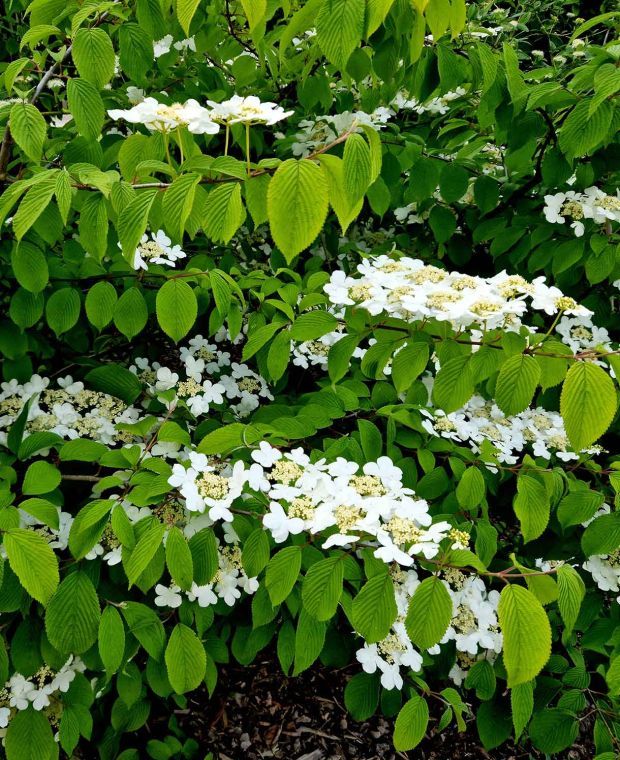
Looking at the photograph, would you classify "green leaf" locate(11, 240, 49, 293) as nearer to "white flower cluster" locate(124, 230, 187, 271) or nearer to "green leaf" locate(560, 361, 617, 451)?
"white flower cluster" locate(124, 230, 187, 271)

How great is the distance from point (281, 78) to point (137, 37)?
112 centimetres

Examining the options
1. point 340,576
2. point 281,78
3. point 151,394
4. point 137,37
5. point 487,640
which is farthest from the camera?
point 281,78

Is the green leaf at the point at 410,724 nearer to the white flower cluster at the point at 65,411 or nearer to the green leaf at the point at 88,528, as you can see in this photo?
the green leaf at the point at 88,528

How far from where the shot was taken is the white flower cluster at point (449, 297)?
1.25 meters

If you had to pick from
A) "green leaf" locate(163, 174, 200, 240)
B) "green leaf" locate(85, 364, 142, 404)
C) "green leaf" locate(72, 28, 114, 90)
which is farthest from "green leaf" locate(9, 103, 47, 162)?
"green leaf" locate(85, 364, 142, 404)

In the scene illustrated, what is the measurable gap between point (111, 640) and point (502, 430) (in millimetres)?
1199

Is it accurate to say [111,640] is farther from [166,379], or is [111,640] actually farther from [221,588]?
[166,379]

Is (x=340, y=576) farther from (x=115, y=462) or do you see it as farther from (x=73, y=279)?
(x=73, y=279)

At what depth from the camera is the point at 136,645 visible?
4.60 feet

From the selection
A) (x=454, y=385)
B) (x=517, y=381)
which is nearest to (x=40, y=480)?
(x=454, y=385)

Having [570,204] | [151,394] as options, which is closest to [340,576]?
[151,394]

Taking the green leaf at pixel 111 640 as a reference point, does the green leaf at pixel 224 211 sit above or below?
above

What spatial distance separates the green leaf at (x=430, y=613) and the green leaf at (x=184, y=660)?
519 mm

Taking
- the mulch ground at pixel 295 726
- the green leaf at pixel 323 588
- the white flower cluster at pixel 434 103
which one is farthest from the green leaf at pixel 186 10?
the mulch ground at pixel 295 726
